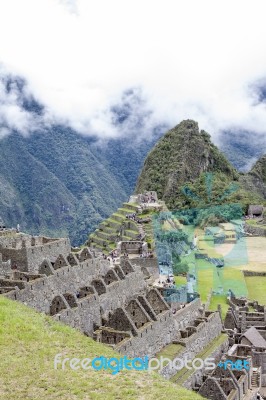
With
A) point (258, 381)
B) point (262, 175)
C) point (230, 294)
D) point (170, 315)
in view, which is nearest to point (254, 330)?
point (258, 381)

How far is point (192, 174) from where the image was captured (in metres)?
99.2

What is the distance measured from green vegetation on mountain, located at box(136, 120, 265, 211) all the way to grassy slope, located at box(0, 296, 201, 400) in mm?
68154

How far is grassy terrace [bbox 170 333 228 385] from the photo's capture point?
20672 millimetres

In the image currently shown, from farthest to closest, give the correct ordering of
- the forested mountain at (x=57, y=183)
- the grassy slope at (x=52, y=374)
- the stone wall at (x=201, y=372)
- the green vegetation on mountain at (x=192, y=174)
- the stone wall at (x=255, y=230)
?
the green vegetation on mountain at (x=192, y=174) → the stone wall at (x=255, y=230) → the forested mountain at (x=57, y=183) → the stone wall at (x=201, y=372) → the grassy slope at (x=52, y=374)

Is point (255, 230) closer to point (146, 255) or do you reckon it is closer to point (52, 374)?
point (146, 255)

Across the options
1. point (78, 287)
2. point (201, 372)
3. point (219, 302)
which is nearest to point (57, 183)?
point (219, 302)

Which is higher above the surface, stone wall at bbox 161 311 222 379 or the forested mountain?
the forested mountain

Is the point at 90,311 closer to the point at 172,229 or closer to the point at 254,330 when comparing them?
the point at 254,330

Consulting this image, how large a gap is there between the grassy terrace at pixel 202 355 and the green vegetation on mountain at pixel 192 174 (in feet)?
191

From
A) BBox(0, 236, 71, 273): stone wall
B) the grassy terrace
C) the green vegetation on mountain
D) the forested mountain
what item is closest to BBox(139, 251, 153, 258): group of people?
the grassy terrace

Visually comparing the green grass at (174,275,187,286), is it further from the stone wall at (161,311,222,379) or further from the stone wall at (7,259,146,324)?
the stone wall at (7,259,146,324)

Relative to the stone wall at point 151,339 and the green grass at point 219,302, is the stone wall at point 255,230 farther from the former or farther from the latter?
the stone wall at point 151,339

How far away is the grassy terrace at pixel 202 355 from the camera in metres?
20.7

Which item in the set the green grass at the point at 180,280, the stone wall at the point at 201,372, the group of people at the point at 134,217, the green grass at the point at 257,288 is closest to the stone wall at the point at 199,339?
the stone wall at the point at 201,372
